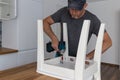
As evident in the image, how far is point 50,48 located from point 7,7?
1.39m

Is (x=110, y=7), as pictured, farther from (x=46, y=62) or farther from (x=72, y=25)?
(x=46, y=62)

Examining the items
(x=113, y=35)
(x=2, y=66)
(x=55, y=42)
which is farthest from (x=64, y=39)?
(x=113, y=35)

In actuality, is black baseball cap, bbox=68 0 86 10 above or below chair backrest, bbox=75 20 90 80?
above

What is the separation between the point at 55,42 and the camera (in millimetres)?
935

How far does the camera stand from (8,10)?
2064 mm

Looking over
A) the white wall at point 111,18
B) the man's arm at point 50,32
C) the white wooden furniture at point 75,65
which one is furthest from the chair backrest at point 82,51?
the white wall at point 111,18

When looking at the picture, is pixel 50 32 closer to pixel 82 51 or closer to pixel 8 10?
pixel 82 51

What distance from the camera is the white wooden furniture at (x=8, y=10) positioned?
2.01m

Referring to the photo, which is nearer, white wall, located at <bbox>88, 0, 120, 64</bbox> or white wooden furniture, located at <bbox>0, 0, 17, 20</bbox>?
white wooden furniture, located at <bbox>0, 0, 17, 20</bbox>

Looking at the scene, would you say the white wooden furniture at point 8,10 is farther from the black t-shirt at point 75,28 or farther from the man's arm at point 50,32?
the black t-shirt at point 75,28

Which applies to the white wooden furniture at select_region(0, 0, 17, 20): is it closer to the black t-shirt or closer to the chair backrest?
the black t-shirt

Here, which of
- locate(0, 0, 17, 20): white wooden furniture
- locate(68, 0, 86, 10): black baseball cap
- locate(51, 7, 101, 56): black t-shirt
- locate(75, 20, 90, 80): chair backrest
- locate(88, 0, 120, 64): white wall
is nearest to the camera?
locate(75, 20, 90, 80): chair backrest

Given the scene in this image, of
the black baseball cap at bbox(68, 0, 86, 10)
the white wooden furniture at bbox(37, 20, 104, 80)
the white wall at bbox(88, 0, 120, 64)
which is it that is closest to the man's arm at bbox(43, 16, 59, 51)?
the white wooden furniture at bbox(37, 20, 104, 80)

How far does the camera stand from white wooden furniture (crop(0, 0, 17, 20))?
201 centimetres
